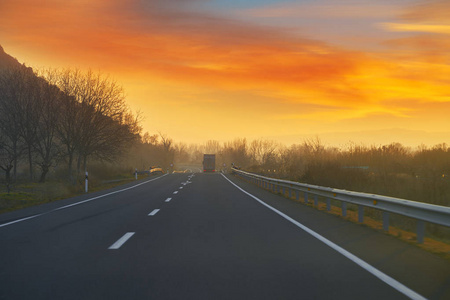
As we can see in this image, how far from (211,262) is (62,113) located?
39484 millimetres

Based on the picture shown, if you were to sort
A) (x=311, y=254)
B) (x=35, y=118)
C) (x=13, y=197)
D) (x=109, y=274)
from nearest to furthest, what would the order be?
(x=109, y=274), (x=311, y=254), (x=13, y=197), (x=35, y=118)

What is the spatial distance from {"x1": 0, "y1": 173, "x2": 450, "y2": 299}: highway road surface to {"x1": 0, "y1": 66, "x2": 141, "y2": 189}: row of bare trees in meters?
31.7

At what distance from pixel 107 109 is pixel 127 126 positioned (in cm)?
256

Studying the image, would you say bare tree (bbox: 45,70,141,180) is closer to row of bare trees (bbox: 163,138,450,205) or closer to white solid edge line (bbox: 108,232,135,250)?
row of bare trees (bbox: 163,138,450,205)

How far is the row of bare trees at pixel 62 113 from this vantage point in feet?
137

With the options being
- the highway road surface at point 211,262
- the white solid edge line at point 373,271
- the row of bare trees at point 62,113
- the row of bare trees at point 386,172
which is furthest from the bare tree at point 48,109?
the white solid edge line at point 373,271

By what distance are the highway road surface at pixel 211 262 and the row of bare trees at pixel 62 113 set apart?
104 feet

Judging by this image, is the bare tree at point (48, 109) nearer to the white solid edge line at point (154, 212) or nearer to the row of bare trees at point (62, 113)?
the row of bare trees at point (62, 113)

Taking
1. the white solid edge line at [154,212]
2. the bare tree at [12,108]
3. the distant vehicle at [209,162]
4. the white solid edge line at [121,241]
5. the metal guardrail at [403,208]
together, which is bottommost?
the white solid edge line at [154,212]

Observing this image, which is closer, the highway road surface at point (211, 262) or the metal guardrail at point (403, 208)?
the highway road surface at point (211, 262)

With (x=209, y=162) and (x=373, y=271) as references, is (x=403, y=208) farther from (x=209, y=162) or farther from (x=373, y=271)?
(x=209, y=162)

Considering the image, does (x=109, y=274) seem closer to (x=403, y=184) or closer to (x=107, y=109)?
(x=403, y=184)

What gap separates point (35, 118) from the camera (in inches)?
1642

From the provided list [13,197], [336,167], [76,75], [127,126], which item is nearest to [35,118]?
[76,75]
